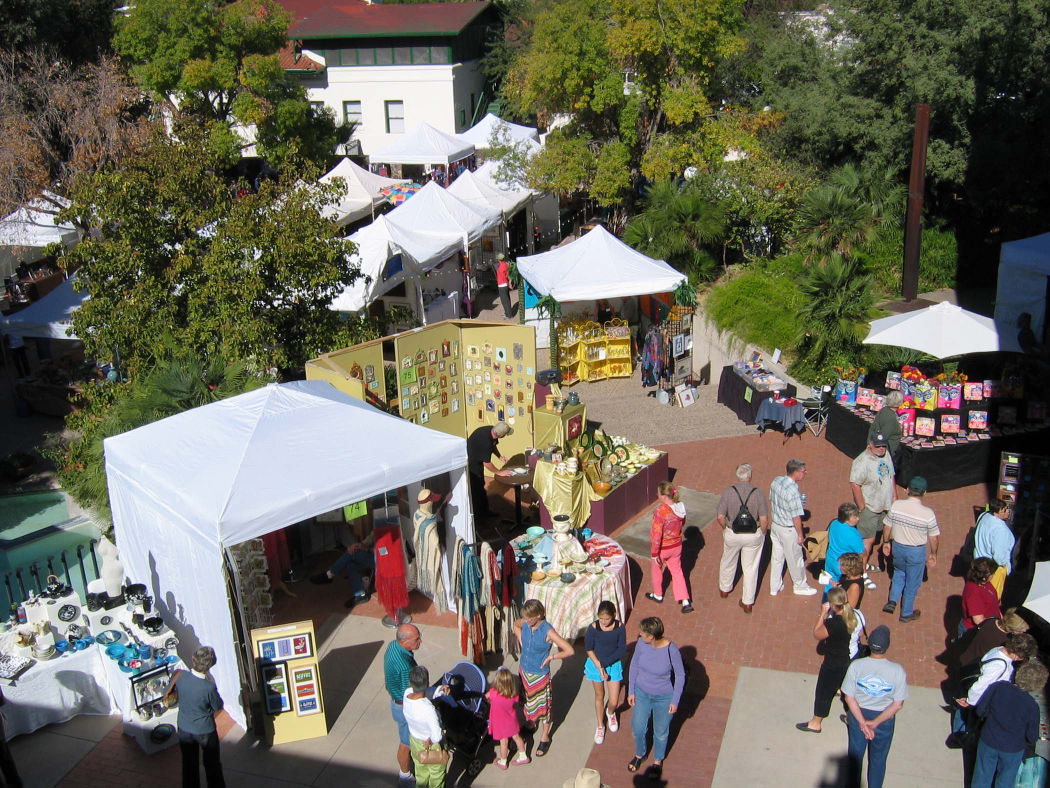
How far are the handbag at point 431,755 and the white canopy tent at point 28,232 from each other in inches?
674

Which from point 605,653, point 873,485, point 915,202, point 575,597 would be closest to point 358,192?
point 915,202

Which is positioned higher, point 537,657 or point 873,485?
point 537,657

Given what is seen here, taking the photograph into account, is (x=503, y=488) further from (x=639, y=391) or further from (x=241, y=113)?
(x=241, y=113)

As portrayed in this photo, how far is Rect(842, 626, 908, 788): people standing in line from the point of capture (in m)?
6.57

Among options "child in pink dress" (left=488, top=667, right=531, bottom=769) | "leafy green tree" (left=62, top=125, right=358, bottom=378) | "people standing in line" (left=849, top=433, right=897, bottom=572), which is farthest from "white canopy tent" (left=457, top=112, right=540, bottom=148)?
"child in pink dress" (left=488, top=667, right=531, bottom=769)

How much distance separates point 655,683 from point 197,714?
336cm

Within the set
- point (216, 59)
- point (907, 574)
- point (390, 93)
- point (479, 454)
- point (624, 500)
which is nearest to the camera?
point (907, 574)

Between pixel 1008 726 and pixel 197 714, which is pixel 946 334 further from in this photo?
pixel 197 714

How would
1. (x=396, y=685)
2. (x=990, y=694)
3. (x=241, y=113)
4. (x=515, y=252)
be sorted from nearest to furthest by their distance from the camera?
1. (x=990, y=694)
2. (x=396, y=685)
3. (x=515, y=252)
4. (x=241, y=113)

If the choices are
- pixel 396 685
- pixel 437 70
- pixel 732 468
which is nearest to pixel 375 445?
pixel 396 685

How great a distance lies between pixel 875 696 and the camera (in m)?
6.59

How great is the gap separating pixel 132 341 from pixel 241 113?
19.3m

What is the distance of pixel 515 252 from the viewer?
82.2 feet

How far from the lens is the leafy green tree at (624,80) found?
2142 cm
